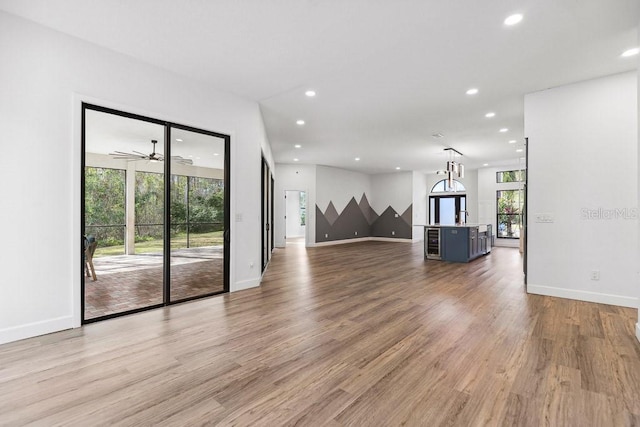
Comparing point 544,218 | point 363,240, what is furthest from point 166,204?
point 363,240

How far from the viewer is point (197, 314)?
353 cm

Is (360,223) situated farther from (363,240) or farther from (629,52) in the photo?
(629,52)

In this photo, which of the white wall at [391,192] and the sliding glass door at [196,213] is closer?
the sliding glass door at [196,213]

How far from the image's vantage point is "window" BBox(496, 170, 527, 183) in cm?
1074

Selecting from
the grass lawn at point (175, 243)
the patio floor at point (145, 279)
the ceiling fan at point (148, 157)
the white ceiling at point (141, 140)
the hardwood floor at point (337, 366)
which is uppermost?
the white ceiling at point (141, 140)

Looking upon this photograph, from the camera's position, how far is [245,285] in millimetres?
4691

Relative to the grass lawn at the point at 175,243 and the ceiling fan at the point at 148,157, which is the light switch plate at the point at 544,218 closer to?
the grass lawn at the point at 175,243

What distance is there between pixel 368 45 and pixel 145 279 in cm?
427

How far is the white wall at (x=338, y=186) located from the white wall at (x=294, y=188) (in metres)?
0.26

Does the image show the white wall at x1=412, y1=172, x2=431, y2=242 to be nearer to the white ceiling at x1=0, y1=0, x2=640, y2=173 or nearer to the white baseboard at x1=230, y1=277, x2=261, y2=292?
the white ceiling at x1=0, y1=0, x2=640, y2=173

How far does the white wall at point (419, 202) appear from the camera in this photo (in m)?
12.7

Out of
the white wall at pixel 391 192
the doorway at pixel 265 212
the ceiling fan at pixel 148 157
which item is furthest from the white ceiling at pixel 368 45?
the white wall at pixel 391 192

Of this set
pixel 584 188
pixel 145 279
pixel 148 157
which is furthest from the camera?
pixel 145 279

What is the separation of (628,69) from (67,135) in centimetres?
665
